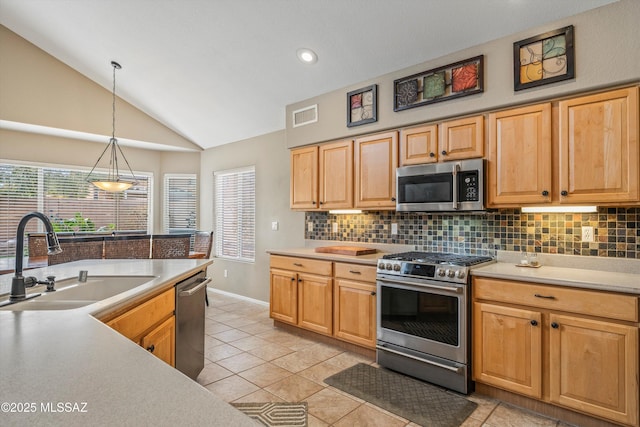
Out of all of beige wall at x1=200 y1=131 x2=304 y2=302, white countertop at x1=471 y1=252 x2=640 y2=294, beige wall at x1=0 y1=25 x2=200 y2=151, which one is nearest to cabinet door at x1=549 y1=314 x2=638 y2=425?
white countertop at x1=471 y1=252 x2=640 y2=294

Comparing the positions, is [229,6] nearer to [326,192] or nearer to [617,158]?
[326,192]

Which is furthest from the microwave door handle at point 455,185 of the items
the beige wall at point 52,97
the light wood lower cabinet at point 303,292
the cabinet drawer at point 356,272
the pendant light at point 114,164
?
the beige wall at point 52,97

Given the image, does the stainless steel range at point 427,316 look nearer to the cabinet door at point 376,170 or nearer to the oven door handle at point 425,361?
the oven door handle at point 425,361

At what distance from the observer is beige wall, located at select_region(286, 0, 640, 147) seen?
2.21 metres

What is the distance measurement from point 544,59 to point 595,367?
199 centimetres

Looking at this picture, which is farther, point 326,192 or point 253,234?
point 253,234

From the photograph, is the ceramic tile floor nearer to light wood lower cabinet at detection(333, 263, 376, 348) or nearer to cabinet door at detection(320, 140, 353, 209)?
light wood lower cabinet at detection(333, 263, 376, 348)

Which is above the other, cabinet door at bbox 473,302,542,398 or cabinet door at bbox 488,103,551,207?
cabinet door at bbox 488,103,551,207

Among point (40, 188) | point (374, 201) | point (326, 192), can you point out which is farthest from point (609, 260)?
point (40, 188)

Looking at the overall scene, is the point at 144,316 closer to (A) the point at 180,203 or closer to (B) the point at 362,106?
(B) the point at 362,106

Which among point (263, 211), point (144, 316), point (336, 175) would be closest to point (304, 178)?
point (336, 175)

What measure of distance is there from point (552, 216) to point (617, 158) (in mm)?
611

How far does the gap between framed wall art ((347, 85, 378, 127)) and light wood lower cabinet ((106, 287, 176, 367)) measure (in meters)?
2.30

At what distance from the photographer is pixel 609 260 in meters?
2.46
